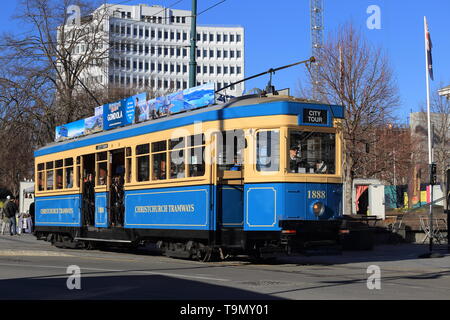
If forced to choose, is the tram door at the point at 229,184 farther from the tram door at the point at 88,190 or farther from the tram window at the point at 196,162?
the tram door at the point at 88,190

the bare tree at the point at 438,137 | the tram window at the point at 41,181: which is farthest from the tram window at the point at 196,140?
the bare tree at the point at 438,137

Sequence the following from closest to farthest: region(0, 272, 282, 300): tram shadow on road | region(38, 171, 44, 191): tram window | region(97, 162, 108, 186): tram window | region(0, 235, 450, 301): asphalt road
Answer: region(0, 272, 282, 300): tram shadow on road, region(0, 235, 450, 301): asphalt road, region(97, 162, 108, 186): tram window, region(38, 171, 44, 191): tram window

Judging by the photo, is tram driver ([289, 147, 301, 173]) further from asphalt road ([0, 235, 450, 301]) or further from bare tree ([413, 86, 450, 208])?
bare tree ([413, 86, 450, 208])

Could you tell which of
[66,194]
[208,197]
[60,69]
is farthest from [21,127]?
[208,197]

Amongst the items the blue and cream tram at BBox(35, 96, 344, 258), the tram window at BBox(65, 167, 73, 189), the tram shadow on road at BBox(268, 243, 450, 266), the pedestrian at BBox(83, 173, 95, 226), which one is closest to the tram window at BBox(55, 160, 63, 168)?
the tram window at BBox(65, 167, 73, 189)

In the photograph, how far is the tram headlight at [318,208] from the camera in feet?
48.1

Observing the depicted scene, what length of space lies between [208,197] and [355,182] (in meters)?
14.3

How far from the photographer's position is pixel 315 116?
15039 millimetres

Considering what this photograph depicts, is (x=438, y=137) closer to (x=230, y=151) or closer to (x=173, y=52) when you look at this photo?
(x=230, y=151)

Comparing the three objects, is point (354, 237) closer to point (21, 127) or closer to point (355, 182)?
point (355, 182)

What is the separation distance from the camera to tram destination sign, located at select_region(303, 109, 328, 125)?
1488cm

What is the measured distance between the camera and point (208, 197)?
1509cm

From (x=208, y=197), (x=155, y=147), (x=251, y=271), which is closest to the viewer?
(x=251, y=271)

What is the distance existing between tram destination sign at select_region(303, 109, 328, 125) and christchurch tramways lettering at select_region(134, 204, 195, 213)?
3.14 m
